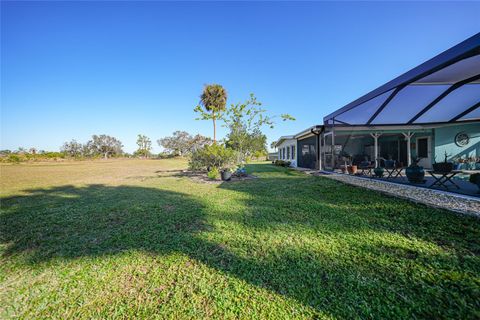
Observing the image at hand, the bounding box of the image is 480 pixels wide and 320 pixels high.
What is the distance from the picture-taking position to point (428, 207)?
3.94 meters

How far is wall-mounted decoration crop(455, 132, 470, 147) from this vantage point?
408 inches

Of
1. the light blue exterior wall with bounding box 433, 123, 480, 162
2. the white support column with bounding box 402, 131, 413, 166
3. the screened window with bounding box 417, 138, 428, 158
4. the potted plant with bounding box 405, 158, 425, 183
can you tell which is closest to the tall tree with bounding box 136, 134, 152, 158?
the white support column with bounding box 402, 131, 413, 166

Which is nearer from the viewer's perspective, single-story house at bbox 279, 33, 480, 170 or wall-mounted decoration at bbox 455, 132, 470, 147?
single-story house at bbox 279, 33, 480, 170

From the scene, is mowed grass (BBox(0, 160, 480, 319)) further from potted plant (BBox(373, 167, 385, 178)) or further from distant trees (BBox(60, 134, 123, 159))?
distant trees (BBox(60, 134, 123, 159))

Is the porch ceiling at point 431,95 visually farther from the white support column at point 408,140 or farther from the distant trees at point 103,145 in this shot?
the distant trees at point 103,145

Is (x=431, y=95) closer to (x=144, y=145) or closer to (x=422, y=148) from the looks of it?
(x=422, y=148)

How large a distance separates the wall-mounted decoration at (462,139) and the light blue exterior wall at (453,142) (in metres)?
0.11

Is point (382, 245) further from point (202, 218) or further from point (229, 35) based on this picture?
point (229, 35)

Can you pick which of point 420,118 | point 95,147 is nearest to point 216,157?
point 420,118

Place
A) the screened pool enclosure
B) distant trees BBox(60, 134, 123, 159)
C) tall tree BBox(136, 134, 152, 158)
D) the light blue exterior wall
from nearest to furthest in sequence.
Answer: the screened pool enclosure → the light blue exterior wall → distant trees BBox(60, 134, 123, 159) → tall tree BBox(136, 134, 152, 158)

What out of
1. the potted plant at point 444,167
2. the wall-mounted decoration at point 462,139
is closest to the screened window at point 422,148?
the wall-mounted decoration at point 462,139

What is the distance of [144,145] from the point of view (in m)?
64.1

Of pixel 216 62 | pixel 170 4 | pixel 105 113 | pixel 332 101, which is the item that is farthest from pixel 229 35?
pixel 105 113

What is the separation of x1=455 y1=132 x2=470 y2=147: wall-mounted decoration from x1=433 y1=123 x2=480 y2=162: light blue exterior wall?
0.35 feet
